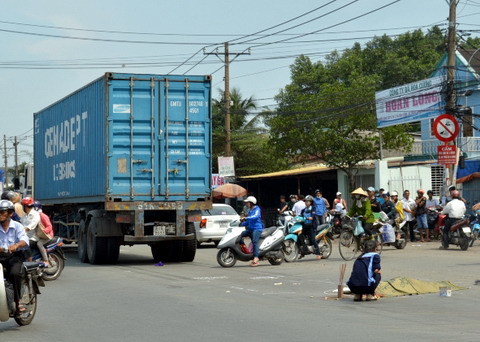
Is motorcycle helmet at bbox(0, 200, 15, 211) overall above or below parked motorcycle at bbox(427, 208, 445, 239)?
above

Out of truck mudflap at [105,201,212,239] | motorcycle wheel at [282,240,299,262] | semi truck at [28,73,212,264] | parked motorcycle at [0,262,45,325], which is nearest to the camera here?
parked motorcycle at [0,262,45,325]

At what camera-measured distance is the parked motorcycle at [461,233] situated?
A: 77.4ft

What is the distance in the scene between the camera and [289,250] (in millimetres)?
20984

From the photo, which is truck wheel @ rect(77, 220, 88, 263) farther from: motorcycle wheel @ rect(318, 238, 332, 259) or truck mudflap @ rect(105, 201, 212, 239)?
motorcycle wheel @ rect(318, 238, 332, 259)

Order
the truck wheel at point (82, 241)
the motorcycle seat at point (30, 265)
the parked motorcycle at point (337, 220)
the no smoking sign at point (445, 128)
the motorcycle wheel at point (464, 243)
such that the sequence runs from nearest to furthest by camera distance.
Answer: the motorcycle seat at point (30, 265)
the truck wheel at point (82, 241)
the motorcycle wheel at point (464, 243)
the no smoking sign at point (445, 128)
the parked motorcycle at point (337, 220)

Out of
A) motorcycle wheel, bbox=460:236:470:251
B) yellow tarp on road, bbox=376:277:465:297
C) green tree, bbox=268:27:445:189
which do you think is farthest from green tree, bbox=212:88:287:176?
yellow tarp on road, bbox=376:277:465:297

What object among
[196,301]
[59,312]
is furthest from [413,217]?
[59,312]

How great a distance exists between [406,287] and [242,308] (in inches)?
120

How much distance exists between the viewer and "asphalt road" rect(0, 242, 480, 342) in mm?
9703

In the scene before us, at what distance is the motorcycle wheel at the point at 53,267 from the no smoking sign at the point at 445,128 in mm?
13624

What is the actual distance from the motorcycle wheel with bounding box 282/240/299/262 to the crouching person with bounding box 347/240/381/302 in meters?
7.99

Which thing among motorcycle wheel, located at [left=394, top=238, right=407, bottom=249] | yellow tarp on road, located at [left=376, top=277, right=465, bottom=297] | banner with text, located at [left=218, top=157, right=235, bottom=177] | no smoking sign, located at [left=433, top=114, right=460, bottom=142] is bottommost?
yellow tarp on road, located at [left=376, top=277, right=465, bottom=297]

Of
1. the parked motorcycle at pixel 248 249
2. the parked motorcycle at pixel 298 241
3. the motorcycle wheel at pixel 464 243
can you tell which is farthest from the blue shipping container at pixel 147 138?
the motorcycle wheel at pixel 464 243

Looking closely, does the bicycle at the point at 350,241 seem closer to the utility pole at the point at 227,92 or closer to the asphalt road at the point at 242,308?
the asphalt road at the point at 242,308
